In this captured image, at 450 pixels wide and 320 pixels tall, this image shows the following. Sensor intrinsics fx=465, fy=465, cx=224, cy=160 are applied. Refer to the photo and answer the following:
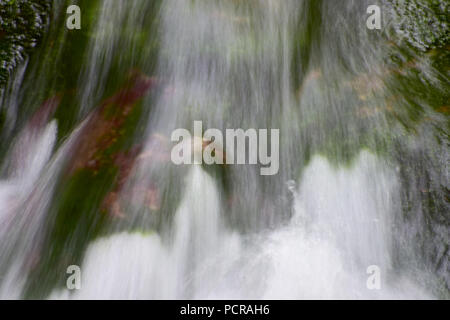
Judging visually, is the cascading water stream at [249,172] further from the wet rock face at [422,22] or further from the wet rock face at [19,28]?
the wet rock face at [19,28]

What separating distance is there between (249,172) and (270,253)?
699 mm

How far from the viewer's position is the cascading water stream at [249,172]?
123 inches

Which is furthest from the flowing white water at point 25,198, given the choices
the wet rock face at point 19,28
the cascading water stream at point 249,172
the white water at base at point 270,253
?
the wet rock face at point 19,28

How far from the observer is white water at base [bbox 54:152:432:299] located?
9.99 feet

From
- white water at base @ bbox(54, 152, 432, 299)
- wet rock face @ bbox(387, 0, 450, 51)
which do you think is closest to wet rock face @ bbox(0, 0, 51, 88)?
white water at base @ bbox(54, 152, 432, 299)

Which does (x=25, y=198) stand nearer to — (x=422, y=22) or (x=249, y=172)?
A: (x=249, y=172)

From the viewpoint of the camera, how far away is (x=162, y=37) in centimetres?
430

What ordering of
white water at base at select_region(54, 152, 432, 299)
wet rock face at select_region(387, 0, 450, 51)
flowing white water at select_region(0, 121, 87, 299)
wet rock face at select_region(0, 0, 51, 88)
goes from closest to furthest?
1. white water at base at select_region(54, 152, 432, 299)
2. flowing white water at select_region(0, 121, 87, 299)
3. wet rock face at select_region(387, 0, 450, 51)
4. wet rock face at select_region(0, 0, 51, 88)

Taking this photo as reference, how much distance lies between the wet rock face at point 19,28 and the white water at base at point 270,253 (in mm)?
2847

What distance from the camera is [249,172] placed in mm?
3627

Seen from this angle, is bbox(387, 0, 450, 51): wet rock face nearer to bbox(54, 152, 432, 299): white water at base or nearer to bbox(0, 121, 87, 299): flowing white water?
bbox(54, 152, 432, 299): white water at base

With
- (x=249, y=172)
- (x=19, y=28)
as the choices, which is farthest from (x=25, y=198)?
(x=19, y=28)

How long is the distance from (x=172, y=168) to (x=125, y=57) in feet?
4.91
